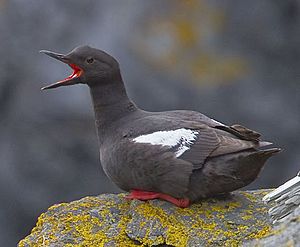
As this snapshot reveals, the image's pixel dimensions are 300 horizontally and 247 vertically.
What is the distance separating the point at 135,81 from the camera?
9023mm

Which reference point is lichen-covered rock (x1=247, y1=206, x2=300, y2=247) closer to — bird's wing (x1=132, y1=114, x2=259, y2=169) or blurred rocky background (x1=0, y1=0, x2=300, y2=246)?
bird's wing (x1=132, y1=114, x2=259, y2=169)

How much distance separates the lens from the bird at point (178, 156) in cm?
516

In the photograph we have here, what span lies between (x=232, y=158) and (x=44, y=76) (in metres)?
4.34

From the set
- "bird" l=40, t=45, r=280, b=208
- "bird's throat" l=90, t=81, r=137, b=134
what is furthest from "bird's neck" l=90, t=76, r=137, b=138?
Answer: "bird" l=40, t=45, r=280, b=208

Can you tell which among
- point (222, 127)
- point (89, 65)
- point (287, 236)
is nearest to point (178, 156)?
point (222, 127)

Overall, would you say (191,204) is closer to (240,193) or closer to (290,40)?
(240,193)

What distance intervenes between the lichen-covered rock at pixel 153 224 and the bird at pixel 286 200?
136 millimetres

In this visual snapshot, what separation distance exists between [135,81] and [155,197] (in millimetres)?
3863

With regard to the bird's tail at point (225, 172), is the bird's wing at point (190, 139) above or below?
above

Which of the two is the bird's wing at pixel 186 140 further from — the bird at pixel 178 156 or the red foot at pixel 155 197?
the red foot at pixel 155 197

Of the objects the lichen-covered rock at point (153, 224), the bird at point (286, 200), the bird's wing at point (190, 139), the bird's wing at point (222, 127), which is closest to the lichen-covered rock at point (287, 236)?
the bird at point (286, 200)

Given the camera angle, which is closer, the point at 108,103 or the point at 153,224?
the point at 153,224

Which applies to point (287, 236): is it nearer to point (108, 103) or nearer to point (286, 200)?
point (286, 200)

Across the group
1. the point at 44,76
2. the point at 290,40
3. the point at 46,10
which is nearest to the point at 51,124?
the point at 44,76
